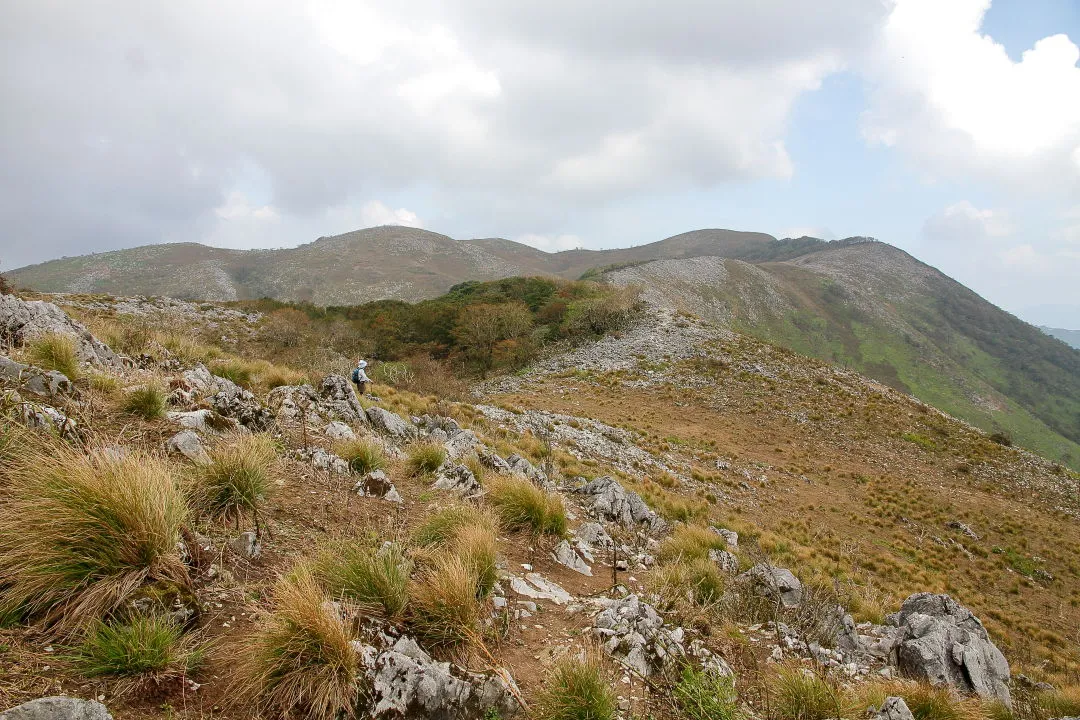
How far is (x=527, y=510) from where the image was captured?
21.3 ft

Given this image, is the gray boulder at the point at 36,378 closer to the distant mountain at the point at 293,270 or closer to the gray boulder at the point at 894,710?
the gray boulder at the point at 894,710

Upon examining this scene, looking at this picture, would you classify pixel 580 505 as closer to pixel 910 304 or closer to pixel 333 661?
pixel 333 661

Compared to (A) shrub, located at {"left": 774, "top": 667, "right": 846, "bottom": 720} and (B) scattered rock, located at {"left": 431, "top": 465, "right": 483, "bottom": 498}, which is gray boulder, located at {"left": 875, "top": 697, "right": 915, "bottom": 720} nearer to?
(A) shrub, located at {"left": 774, "top": 667, "right": 846, "bottom": 720}

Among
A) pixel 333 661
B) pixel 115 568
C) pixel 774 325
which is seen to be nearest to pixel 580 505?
pixel 333 661

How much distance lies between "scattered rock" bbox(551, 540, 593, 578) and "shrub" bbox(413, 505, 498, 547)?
1.12m

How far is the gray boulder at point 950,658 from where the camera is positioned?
516cm

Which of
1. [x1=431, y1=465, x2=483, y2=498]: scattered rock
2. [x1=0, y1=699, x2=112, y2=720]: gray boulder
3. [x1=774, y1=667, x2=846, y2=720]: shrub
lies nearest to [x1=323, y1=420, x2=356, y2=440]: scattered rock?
[x1=431, y1=465, x2=483, y2=498]: scattered rock

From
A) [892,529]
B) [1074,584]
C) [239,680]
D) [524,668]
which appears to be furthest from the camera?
[892,529]

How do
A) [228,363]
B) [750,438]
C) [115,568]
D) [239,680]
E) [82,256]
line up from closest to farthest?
1. [239,680]
2. [115,568]
3. [228,363]
4. [750,438]
5. [82,256]

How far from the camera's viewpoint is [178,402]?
660cm

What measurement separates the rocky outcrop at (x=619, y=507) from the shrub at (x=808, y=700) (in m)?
4.99

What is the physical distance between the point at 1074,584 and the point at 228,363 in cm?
2527

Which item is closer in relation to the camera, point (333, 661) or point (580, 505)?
point (333, 661)

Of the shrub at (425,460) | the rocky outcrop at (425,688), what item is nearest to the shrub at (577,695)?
the rocky outcrop at (425,688)
